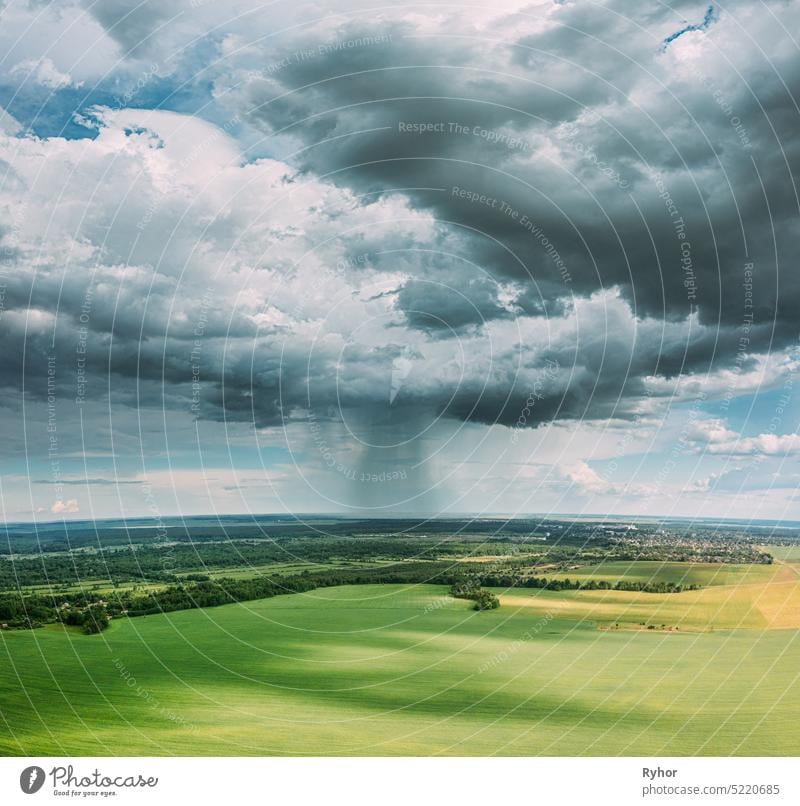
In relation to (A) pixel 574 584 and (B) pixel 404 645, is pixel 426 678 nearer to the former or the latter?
→ (B) pixel 404 645

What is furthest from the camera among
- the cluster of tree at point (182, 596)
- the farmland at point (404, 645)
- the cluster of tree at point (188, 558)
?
the cluster of tree at point (188, 558)

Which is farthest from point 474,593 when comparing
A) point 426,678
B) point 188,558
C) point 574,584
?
point 188,558

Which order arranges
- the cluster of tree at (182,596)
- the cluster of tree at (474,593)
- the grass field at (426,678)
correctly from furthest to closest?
the cluster of tree at (474,593) < the cluster of tree at (182,596) < the grass field at (426,678)

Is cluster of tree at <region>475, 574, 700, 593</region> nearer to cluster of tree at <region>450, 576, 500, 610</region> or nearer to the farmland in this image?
the farmland

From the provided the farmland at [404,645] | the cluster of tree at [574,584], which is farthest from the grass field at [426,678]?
the cluster of tree at [574,584]

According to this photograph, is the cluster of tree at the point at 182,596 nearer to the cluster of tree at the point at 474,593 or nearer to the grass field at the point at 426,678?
the grass field at the point at 426,678

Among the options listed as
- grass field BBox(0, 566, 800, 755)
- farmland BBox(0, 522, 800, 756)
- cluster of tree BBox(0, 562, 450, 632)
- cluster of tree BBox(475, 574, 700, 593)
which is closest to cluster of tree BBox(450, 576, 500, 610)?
farmland BBox(0, 522, 800, 756)

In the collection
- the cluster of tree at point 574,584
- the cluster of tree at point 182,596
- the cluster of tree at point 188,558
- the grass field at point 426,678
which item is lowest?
the grass field at point 426,678
